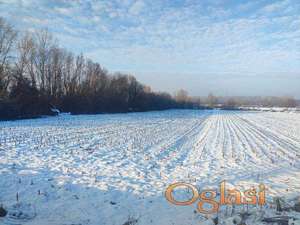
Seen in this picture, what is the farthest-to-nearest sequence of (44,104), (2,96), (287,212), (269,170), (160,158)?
(44,104)
(2,96)
(160,158)
(269,170)
(287,212)

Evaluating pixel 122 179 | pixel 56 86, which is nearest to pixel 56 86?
pixel 56 86

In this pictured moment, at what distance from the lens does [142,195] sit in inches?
259

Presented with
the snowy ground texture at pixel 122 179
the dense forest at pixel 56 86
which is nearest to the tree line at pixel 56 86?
the dense forest at pixel 56 86

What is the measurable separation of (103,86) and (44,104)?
967 inches

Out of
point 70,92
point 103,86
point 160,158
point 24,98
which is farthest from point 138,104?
point 160,158

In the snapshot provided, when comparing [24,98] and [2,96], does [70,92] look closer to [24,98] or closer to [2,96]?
[24,98]
